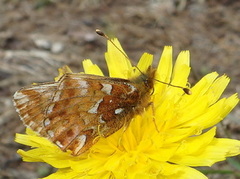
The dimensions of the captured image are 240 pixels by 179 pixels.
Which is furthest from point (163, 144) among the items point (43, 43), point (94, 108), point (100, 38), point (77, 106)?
point (43, 43)

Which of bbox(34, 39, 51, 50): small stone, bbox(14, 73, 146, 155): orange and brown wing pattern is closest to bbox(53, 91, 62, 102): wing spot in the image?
bbox(14, 73, 146, 155): orange and brown wing pattern

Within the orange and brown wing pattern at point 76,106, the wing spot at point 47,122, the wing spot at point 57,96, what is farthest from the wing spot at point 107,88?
the wing spot at point 47,122

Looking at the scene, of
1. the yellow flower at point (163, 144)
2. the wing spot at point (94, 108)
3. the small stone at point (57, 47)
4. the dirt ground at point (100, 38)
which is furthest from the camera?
the small stone at point (57, 47)

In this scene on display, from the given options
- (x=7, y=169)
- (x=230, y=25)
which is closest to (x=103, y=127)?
(x=7, y=169)

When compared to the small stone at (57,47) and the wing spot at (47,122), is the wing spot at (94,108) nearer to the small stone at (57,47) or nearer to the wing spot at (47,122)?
the wing spot at (47,122)

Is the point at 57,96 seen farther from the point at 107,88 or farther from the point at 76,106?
the point at 107,88

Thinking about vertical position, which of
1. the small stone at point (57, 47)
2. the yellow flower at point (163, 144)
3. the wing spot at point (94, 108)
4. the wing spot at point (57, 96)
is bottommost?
the yellow flower at point (163, 144)

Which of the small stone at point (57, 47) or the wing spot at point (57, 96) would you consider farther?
the small stone at point (57, 47)
